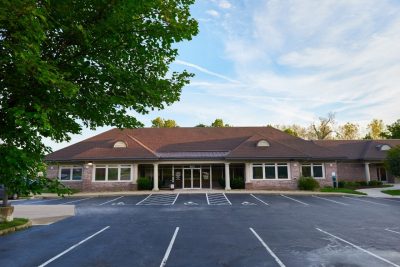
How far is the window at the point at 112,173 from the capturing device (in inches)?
1177

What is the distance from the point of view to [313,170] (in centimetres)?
3125

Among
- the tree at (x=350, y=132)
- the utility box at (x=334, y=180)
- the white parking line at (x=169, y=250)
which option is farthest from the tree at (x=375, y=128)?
the white parking line at (x=169, y=250)

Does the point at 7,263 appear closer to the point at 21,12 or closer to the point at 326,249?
the point at 21,12

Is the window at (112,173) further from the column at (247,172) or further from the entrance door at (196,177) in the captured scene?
the column at (247,172)

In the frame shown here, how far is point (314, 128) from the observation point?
235 ft

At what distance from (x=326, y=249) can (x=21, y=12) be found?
9376 mm

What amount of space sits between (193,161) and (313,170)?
1284 centimetres

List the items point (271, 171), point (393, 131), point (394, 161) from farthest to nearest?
point (393, 131) → point (271, 171) → point (394, 161)

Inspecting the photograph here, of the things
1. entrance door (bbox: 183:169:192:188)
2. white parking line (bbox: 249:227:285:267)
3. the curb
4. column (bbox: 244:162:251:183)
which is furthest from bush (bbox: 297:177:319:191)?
the curb

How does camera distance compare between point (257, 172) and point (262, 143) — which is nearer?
point (257, 172)

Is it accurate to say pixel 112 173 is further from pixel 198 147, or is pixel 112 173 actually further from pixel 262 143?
pixel 262 143

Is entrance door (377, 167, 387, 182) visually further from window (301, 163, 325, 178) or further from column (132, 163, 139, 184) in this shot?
column (132, 163, 139, 184)

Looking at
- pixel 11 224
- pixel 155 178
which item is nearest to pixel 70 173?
pixel 155 178

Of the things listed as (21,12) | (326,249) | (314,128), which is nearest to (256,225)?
(326,249)
